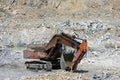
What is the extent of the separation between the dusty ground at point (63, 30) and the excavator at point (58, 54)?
1.70 ft

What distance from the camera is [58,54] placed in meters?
15.7

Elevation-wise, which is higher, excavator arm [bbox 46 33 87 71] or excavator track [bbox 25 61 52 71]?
excavator arm [bbox 46 33 87 71]

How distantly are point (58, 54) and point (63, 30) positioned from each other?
859cm

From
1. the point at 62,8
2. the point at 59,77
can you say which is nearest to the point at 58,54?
the point at 59,77

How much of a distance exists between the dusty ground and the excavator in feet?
1.70

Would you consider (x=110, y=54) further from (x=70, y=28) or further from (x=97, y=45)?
(x=70, y=28)

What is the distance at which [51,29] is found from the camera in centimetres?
2450

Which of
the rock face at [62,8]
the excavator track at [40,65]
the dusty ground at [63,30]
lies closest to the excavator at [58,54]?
the excavator track at [40,65]

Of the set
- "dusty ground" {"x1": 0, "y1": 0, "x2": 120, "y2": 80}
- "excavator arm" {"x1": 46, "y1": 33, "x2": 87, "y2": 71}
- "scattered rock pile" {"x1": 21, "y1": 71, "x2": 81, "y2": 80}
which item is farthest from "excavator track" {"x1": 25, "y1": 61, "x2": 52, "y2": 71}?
"scattered rock pile" {"x1": 21, "y1": 71, "x2": 81, "y2": 80}

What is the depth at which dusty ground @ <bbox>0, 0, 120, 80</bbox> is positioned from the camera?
15.1 meters

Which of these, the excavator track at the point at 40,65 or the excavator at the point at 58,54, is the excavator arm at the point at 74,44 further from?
the excavator track at the point at 40,65

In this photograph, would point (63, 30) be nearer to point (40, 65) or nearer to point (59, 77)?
point (40, 65)

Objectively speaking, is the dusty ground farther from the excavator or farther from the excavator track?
the excavator

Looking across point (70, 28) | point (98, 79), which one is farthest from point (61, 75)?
point (70, 28)
